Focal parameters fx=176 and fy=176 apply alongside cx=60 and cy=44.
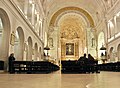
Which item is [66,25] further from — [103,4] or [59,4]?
[103,4]

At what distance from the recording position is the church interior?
9469 mm

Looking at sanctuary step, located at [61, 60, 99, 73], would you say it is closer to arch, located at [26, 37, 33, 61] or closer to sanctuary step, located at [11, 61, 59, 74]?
sanctuary step, located at [11, 61, 59, 74]

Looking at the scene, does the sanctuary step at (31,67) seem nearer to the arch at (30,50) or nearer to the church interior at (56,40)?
the church interior at (56,40)

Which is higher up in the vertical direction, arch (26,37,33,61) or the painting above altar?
the painting above altar

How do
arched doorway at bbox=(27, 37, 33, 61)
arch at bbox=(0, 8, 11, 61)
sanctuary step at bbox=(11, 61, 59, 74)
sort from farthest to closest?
arched doorway at bbox=(27, 37, 33, 61), arch at bbox=(0, 8, 11, 61), sanctuary step at bbox=(11, 61, 59, 74)

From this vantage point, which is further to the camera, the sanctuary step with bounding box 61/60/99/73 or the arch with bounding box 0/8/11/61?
the arch with bounding box 0/8/11/61

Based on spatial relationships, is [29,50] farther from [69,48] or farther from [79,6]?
[69,48]

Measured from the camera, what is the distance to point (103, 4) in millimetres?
22781

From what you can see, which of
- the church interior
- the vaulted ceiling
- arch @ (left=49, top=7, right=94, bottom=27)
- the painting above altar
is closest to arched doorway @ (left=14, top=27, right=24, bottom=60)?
the church interior

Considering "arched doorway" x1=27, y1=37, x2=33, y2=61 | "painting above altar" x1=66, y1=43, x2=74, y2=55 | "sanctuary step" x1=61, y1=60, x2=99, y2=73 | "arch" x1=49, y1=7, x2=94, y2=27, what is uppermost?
"arch" x1=49, y1=7, x2=94, y2=27

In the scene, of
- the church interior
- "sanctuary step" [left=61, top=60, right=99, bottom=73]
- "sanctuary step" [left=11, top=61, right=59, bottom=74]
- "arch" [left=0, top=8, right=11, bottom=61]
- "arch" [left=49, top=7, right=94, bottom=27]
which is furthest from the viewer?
"arch" [left=49, top=7, right=94, bottom=27]

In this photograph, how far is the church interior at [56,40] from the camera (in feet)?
31.1

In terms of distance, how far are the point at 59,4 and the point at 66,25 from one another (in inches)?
357

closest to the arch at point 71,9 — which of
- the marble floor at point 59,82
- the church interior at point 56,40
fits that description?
the church interior at point 56,40
